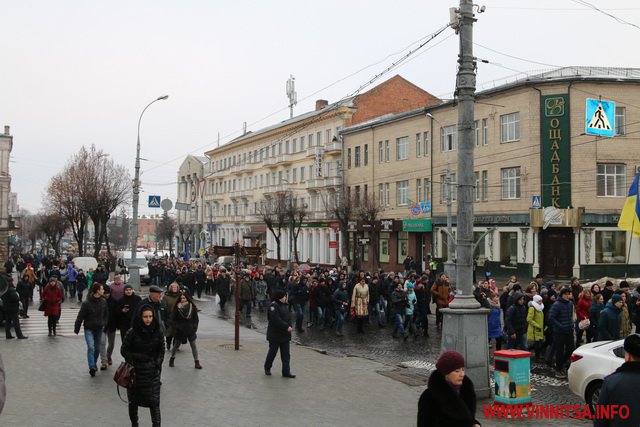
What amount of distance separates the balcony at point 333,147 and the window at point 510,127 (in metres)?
19.3

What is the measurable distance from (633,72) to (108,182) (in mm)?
34667

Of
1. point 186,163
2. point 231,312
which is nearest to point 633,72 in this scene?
point 231,312

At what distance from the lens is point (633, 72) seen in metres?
36.3

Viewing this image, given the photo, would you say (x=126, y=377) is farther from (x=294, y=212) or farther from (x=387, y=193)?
(x=294, y=212)

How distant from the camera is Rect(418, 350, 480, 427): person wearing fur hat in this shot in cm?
461

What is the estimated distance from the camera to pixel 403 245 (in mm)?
48094

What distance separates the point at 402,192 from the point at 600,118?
1701 centimetres

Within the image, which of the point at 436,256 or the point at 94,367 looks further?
the point at 436,256

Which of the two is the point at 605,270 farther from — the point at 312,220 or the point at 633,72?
the point at 312,220

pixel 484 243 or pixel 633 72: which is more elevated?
pixel 633 72

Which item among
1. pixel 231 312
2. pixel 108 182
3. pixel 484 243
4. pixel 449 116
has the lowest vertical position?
pixel 231 312

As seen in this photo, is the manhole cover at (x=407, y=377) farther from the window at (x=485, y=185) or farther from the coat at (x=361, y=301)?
the window at (x=485, y=185)

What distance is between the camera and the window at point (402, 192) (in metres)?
47.3

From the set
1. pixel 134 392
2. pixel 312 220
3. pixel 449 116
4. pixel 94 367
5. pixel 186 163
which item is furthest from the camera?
pixel 186 163
